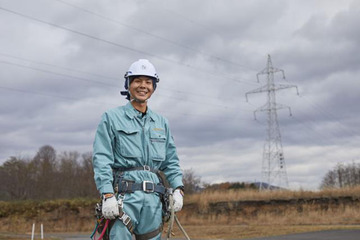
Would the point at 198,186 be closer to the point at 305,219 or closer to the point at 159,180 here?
the point at 305,219

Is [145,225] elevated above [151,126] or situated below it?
below

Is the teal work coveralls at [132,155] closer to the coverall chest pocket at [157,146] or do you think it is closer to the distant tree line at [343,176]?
the coverall chest pocket at [157,146]

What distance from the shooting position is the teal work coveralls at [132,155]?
4.01m

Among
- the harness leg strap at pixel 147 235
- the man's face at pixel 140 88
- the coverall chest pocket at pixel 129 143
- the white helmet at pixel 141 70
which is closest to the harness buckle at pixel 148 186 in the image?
the coverall chest pocket at pixel 129 143

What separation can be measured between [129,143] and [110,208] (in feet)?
A: 2.06

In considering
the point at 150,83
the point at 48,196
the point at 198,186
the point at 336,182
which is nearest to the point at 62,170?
the point at 48,196

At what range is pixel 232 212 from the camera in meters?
31.7

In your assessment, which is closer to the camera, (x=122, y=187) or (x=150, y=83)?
(x=122, y=187)

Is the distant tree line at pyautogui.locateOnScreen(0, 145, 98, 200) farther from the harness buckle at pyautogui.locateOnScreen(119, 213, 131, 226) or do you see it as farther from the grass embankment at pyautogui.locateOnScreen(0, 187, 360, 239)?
the harness buckle at pyautogui.locateOnScreen(119, 213, 131, 226)

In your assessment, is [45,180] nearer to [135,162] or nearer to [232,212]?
[232,212]

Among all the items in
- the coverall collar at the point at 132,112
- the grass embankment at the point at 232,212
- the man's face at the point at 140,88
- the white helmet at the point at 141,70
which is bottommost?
the grass embankment at the point at 232,212

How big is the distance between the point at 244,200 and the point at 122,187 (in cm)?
2840

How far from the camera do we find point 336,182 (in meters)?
57.5

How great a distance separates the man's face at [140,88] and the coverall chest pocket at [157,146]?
35cm
